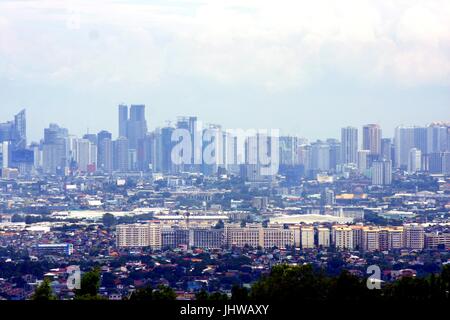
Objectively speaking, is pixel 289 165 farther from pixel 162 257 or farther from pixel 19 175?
pixel 162 257

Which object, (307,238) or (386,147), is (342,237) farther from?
(386,147)

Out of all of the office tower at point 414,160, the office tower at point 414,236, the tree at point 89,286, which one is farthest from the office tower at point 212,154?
the tree at point 89,286

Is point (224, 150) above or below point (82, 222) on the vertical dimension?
above

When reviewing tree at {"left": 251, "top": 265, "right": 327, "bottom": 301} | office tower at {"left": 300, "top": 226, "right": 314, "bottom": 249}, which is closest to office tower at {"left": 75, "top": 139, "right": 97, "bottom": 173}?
office tower at {"left": 300, "top": 226, "right": 314, "bottom": 249}

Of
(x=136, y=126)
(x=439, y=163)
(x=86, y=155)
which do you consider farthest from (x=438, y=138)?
(x=86, y=155)

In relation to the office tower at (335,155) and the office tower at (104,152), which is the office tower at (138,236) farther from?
the office tower at (335,155)
